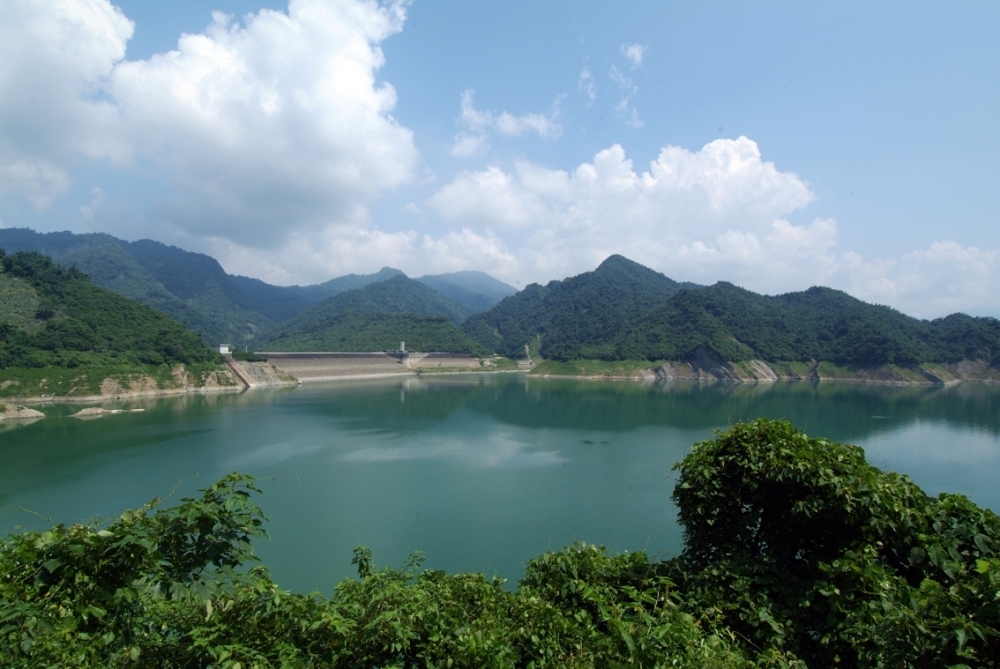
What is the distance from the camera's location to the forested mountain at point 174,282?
122m

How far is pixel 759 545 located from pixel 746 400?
45598 millimetres

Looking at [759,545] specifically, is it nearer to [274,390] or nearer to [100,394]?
[100,394]

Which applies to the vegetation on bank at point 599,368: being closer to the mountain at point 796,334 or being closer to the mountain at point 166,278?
the mountain at point 796,334

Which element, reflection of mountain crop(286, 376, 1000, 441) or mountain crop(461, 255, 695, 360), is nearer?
reflection of mountain crop(286, 376, 1000, 441)

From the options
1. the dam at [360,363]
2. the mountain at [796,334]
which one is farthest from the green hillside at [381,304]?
the mountain at [796,334]

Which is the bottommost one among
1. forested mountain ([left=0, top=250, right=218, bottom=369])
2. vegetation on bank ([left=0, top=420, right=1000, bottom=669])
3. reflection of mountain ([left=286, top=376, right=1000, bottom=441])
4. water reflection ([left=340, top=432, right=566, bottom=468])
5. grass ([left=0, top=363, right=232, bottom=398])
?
water reflection ([left=340, top=432, right=566, bottom=468])

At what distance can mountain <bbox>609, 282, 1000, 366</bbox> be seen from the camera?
216 feet

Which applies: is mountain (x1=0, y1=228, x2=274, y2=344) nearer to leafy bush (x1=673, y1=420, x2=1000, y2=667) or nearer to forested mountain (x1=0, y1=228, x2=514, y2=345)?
forested mountain (x1=0, y1=228, x2=514, y2=345)

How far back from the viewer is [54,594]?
2266 millimetres

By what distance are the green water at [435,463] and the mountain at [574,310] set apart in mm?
65116

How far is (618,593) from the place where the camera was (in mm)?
3969

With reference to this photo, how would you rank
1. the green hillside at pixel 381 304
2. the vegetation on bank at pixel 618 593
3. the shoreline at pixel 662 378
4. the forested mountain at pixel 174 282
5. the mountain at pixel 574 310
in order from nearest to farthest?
the vegetation on bank at pixel 618 593 → the shoreline at pixel 662 378 → the mountain at pixel 574 310 → the forested mountain at pixel 174 282 → the green hillside at pixel 381 304

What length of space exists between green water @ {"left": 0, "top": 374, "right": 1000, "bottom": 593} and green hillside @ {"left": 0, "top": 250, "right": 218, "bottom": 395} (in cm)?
622

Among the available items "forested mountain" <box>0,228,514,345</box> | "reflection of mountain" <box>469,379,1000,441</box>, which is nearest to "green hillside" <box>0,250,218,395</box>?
"reflection of mountain" <box>469,379,1000,441</box>
